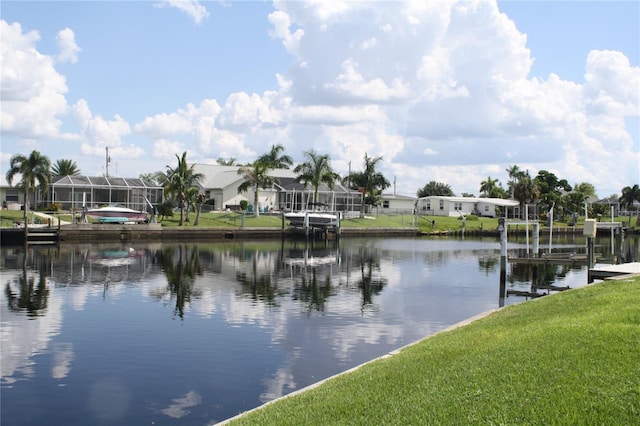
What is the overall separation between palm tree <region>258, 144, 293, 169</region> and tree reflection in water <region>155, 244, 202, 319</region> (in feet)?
76.8

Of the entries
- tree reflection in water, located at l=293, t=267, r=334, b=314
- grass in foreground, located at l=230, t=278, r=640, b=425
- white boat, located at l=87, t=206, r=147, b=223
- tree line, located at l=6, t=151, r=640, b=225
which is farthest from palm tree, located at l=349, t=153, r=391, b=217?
grass in foreground, located at l=230, t=278, r=640, b=425

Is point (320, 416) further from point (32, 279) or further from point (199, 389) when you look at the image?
point (32, 279)

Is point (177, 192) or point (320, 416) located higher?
point (177, 192)

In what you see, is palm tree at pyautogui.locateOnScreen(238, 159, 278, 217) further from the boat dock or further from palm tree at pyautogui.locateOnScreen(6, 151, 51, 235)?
the boat dock

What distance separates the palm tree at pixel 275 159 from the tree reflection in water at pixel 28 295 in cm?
4475

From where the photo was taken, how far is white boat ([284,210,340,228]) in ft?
232

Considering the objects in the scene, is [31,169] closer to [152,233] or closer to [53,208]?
[53,208]

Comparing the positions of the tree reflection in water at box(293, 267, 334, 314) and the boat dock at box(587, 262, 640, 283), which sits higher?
the boat dock at box(587, 262, 640, 283)

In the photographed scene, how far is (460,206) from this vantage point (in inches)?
4400

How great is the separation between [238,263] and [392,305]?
19162mm

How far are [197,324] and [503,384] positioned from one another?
14.8 metres

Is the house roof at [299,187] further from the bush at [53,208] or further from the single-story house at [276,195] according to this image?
the bush at [53,208]

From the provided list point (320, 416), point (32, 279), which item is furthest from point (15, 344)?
point (32, 279)

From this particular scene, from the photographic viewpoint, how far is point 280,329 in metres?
21.2
